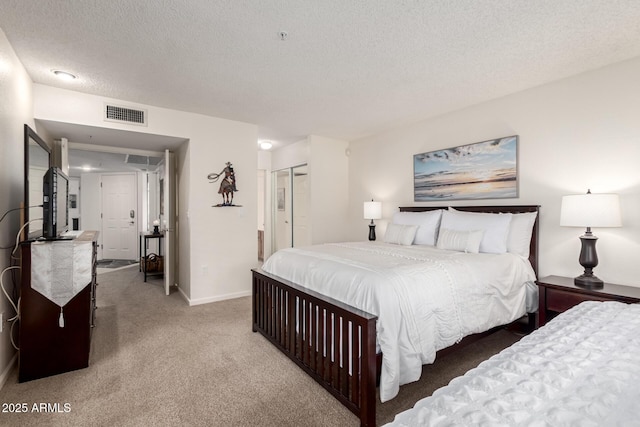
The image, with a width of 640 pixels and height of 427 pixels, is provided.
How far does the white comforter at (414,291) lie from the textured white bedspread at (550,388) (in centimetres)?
79

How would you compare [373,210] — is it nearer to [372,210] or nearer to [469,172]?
[372,210]

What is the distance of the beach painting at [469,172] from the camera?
3.20 meters

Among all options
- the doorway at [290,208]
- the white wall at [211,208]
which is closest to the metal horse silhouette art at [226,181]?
the white wall at [211,208]

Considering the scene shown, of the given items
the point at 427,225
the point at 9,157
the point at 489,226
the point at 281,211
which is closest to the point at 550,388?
the point at 489,226

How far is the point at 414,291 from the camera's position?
1.90 m

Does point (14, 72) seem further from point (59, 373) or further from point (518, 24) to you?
point (518, 24)

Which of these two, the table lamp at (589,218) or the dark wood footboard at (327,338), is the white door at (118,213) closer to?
the dark wood footboard at (327,338)

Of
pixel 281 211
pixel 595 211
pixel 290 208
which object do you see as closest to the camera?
pixel 595 211

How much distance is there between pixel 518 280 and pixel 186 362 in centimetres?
285

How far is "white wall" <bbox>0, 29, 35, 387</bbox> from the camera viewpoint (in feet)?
6.77

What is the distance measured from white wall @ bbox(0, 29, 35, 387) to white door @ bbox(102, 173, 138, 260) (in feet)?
16.4

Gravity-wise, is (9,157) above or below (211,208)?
above

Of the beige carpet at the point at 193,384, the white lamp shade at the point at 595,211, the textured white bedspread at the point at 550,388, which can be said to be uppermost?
the white lamp shade at the point at 595,211

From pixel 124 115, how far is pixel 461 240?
12.3 ft
